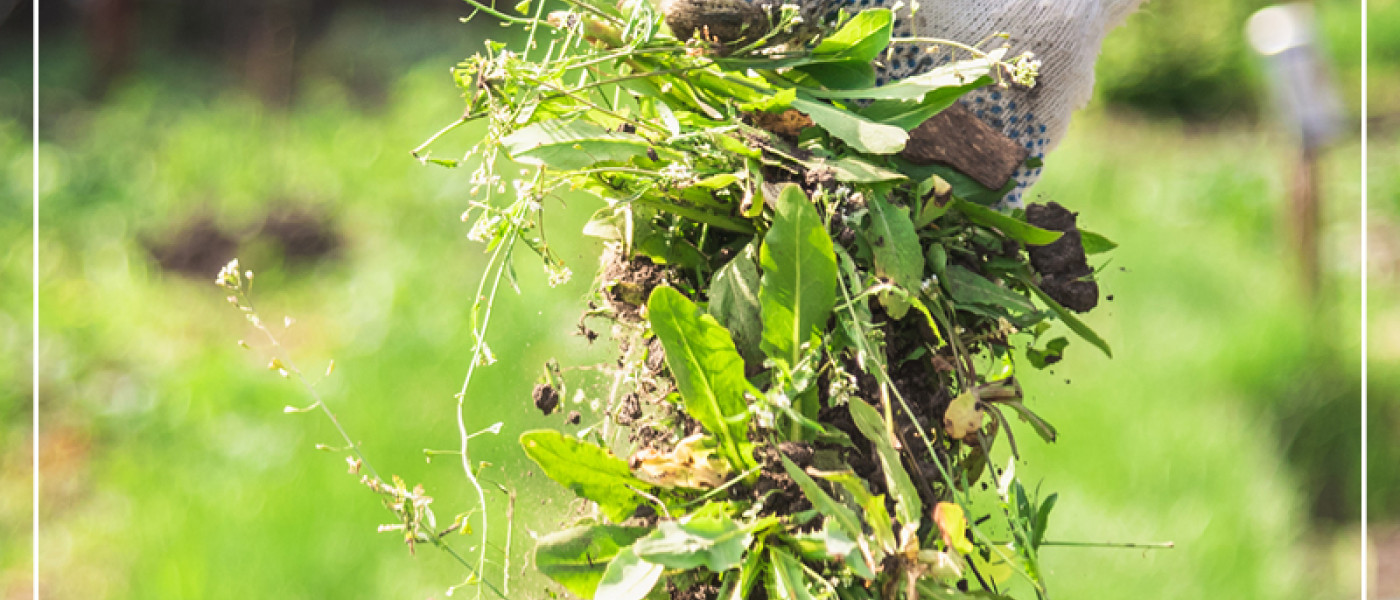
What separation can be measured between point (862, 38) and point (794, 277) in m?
0.16

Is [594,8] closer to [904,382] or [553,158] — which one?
[553,158]

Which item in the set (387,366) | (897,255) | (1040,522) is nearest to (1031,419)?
(1040,522)

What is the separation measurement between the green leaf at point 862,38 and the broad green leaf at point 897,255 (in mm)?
109

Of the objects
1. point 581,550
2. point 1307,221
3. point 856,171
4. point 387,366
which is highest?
point 856,171

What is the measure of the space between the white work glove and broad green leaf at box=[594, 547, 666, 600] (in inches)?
15.1

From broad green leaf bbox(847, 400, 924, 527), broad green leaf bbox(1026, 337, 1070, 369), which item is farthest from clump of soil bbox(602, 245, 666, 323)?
broad green leaf bbox(1026, 337, 1070, 369)

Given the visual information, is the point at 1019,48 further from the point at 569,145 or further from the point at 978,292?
the point at 569,145

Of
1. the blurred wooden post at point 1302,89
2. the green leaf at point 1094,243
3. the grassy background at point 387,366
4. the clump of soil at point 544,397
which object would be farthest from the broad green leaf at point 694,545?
the blurred wooden post at point 1302,89

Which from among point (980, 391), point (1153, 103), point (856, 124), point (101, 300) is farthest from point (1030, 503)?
point (1153, 103)

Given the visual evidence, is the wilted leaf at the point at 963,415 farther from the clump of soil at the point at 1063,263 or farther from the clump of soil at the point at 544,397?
the clump of soil at the point at 544,397

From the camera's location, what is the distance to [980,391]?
0.59m

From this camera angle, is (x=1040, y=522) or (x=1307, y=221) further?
(x=1307, y=221)

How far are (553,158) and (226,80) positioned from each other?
13.2ft

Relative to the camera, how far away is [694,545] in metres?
0.49
